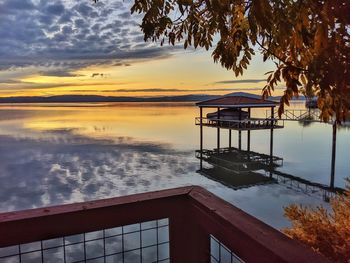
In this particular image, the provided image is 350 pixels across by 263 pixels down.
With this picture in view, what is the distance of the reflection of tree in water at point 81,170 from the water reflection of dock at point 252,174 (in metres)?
1.91

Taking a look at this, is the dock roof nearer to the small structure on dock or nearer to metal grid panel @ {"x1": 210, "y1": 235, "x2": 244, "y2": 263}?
the small structure on dock

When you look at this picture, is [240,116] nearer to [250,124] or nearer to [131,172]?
[250,124]

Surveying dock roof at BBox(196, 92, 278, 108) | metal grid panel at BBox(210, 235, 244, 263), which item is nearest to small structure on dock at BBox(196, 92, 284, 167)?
dock roof at BBox(196, 92, 278, 108)

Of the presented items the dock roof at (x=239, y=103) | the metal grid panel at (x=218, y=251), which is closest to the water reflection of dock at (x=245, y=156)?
the dock roof at (x=239, y=103)

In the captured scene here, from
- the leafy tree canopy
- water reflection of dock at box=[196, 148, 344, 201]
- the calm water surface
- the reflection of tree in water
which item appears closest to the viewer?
the leafy tree canopy

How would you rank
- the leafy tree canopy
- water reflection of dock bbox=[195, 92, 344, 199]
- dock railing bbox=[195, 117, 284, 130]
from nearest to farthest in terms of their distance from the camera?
the leafy tree canopy < water reflection of dock bbox=[195, 92, 344, 199] < dock railing bbox=[195, 117, 284, 130]

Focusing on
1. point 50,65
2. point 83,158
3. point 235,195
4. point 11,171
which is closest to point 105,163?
point 83,158

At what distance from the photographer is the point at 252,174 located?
22.8 meters

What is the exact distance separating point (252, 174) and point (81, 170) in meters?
12.6

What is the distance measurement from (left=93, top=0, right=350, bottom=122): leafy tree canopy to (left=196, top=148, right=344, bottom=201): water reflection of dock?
55.4 ft

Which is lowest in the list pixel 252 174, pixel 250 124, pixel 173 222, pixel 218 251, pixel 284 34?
pixel 252 174

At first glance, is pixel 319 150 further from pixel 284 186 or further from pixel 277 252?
pixel 277 252

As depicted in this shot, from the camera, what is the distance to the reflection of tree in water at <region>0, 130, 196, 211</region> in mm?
18188

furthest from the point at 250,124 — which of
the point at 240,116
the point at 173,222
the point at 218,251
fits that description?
the point at 173,222
